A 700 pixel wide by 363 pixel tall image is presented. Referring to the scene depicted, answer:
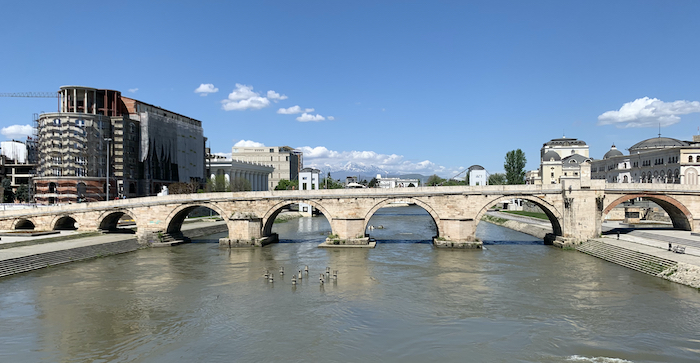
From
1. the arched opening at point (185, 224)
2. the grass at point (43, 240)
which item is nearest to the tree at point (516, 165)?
the arched opening at point (185, 224)

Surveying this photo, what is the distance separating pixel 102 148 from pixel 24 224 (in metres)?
15.1

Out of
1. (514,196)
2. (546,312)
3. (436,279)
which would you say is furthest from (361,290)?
(514,196)

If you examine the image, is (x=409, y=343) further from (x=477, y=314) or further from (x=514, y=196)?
(x=514, y=196)

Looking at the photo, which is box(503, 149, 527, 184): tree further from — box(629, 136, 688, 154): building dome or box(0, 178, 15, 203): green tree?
box(0, 178, 15, 203): green tree

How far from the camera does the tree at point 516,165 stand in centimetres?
7369

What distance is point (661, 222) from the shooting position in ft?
151

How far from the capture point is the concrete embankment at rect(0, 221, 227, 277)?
2678cm

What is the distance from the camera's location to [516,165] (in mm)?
74188

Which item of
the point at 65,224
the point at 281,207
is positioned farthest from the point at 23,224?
the point at 281,207

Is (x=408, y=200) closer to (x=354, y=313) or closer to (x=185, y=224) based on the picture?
(x=354, y=313)

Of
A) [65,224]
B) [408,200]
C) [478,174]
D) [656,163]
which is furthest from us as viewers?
[656,163]

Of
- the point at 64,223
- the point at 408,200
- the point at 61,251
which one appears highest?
the point at 408,200

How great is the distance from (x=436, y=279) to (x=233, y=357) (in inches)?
539

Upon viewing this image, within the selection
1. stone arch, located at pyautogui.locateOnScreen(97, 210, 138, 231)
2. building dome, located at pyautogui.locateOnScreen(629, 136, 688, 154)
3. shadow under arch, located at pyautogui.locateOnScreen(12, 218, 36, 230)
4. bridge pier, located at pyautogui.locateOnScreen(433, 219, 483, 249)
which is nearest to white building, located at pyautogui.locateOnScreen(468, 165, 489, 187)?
bridge pier, located at pyautogui.locateOnScreen(433, 219, 483, 249)
